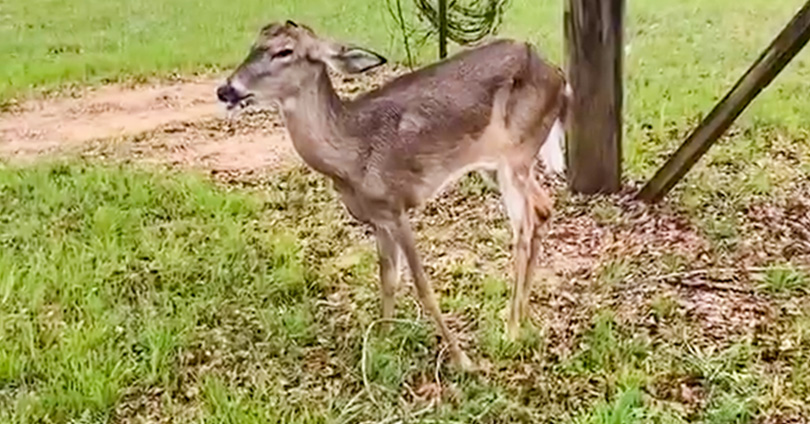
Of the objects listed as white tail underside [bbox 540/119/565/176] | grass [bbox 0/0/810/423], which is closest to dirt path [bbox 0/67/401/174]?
grass [bbox 0/0/810/423]

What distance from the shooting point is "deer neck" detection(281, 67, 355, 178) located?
3707mm

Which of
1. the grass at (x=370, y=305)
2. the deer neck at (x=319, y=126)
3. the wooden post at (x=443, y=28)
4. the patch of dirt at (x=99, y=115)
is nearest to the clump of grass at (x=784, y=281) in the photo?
the grass at (x=370, y=305)

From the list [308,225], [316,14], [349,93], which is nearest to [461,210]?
[308,225]

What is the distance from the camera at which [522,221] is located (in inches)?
165

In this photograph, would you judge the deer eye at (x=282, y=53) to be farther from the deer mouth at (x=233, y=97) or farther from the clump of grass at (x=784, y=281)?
the clump of grass at (x=784, y=281)

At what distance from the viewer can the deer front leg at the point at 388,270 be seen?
158 inches

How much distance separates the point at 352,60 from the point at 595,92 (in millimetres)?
2126

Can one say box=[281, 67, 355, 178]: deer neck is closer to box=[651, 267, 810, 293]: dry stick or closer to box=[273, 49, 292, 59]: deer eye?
box=[273, 49, 292, 59]: deer eye

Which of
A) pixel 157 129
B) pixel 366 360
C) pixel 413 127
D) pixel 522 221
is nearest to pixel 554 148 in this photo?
pixel 522 221

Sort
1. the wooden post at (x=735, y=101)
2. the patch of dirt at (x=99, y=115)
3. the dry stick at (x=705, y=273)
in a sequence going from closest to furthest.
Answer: the dry stick at (x=705, y=273)
the wooden post at (x=735, y=101)
the patch of dirt at (x=99, y=115)

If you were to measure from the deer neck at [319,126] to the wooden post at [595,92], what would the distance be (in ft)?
6.38

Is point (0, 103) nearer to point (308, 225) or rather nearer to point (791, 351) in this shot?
point (308, 225)

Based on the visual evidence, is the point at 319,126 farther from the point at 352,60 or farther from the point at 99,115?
the point at 99,115

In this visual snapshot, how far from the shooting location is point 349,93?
905 centimetres
